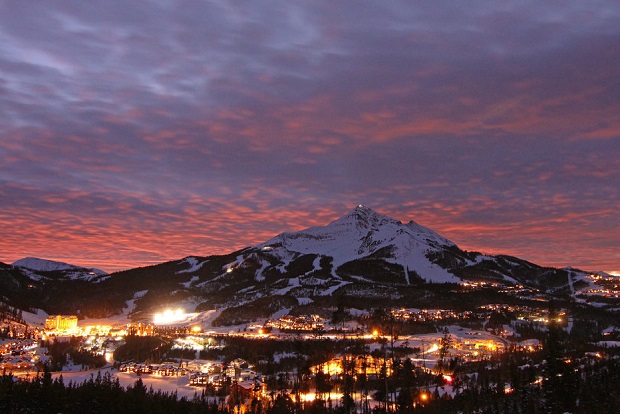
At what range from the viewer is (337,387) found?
158 meters

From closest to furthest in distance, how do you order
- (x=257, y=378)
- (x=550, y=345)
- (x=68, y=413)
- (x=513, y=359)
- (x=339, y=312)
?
(x=550, y=345) → (x=339, y=312) → (x=68, y=413) → (x=257, y=378) → (x=513, y=359)

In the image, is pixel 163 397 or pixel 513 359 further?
pixel 513 359

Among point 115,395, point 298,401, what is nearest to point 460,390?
point 298,401

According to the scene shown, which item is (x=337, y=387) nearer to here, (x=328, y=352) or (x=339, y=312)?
(x=328, y=352)

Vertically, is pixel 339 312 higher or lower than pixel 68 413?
higher

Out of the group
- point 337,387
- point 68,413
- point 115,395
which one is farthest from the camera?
point 337,387

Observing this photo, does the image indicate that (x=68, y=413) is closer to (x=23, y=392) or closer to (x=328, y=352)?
(x=23, y=392)

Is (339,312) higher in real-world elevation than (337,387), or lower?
higher

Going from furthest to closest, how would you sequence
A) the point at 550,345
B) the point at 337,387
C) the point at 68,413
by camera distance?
the point at 337,387 < the point at 68,413 < the point at 550,345

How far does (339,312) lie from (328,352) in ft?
342

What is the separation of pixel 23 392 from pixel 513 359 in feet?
519

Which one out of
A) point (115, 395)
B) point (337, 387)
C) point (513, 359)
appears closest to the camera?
point (115, 395)

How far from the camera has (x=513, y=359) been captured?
19462 centimetres

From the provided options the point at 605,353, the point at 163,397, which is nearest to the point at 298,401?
the point at 163,397
